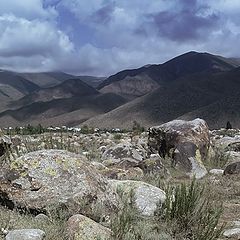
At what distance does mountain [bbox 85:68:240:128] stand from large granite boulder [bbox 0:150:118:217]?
74274 millimetres

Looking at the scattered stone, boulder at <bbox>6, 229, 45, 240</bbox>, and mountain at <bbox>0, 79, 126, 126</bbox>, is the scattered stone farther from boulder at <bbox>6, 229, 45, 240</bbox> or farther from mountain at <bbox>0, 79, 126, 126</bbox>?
mountain at <bbox>0, 79, 126, 126</bbox>

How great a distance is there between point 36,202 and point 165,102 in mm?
106080

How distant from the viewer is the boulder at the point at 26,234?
5928 mm

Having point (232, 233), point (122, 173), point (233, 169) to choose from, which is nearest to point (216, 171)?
point (233, 169)

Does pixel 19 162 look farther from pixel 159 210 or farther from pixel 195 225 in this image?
pixel 195 225

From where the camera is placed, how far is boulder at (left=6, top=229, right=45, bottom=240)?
5.93 m

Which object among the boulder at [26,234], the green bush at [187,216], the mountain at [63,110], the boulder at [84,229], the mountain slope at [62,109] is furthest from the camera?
the mountain slope at [62,109]

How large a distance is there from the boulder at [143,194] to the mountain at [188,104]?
73000 millimetres

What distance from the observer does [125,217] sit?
6742 mm

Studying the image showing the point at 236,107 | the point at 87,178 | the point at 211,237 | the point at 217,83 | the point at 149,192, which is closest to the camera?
the point at 211,237

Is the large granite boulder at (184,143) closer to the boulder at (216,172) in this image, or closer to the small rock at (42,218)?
the boulder at (216,172)

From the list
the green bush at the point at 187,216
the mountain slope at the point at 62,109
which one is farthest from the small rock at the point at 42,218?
the mountain slope at the point at 62,109

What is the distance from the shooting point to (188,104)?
357 feet

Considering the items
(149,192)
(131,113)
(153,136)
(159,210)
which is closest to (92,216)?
(159,210)
